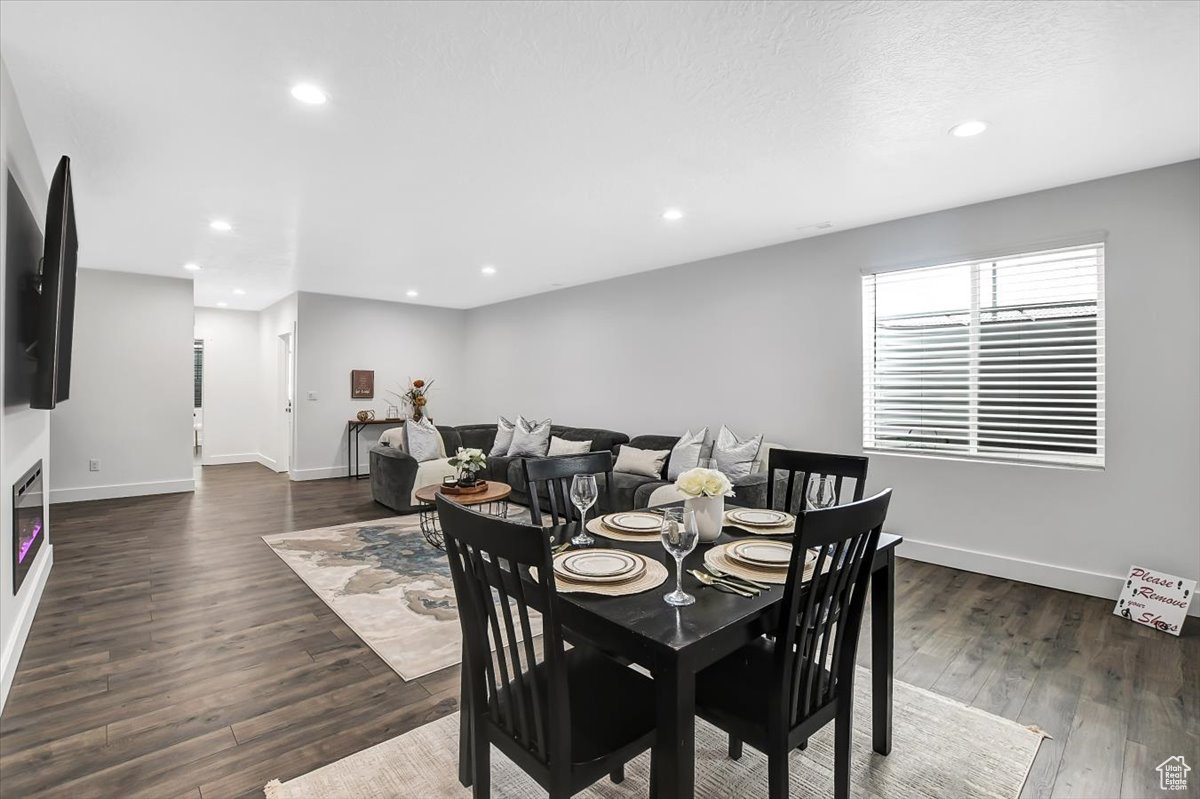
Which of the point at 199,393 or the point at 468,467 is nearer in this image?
the point at 468,467

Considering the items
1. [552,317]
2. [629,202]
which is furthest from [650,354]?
[629,202]

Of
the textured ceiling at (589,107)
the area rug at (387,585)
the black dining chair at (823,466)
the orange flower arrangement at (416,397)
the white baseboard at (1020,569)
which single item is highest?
the textured ceiling at (589,107)

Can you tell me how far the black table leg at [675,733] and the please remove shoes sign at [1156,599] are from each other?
3269 mm

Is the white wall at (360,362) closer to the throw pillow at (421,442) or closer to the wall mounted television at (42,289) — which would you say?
the throw pillow at (421,442)

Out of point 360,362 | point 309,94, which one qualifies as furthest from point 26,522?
point 360,362

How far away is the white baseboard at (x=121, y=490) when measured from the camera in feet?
19.0

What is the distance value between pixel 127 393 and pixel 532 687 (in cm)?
706

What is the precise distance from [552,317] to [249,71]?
5.19m

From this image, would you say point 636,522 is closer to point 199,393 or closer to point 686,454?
point 686,454

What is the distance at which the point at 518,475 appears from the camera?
232 inches

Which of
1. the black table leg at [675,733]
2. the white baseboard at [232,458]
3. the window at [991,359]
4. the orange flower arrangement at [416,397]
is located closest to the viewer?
the black table leg at [675,733]

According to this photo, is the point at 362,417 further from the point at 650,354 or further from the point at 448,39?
the point at 448,39

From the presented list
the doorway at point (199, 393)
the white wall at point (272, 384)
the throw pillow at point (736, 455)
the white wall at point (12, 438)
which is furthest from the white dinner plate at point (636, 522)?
the doorway at point (199, 393)

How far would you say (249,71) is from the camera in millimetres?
2188
